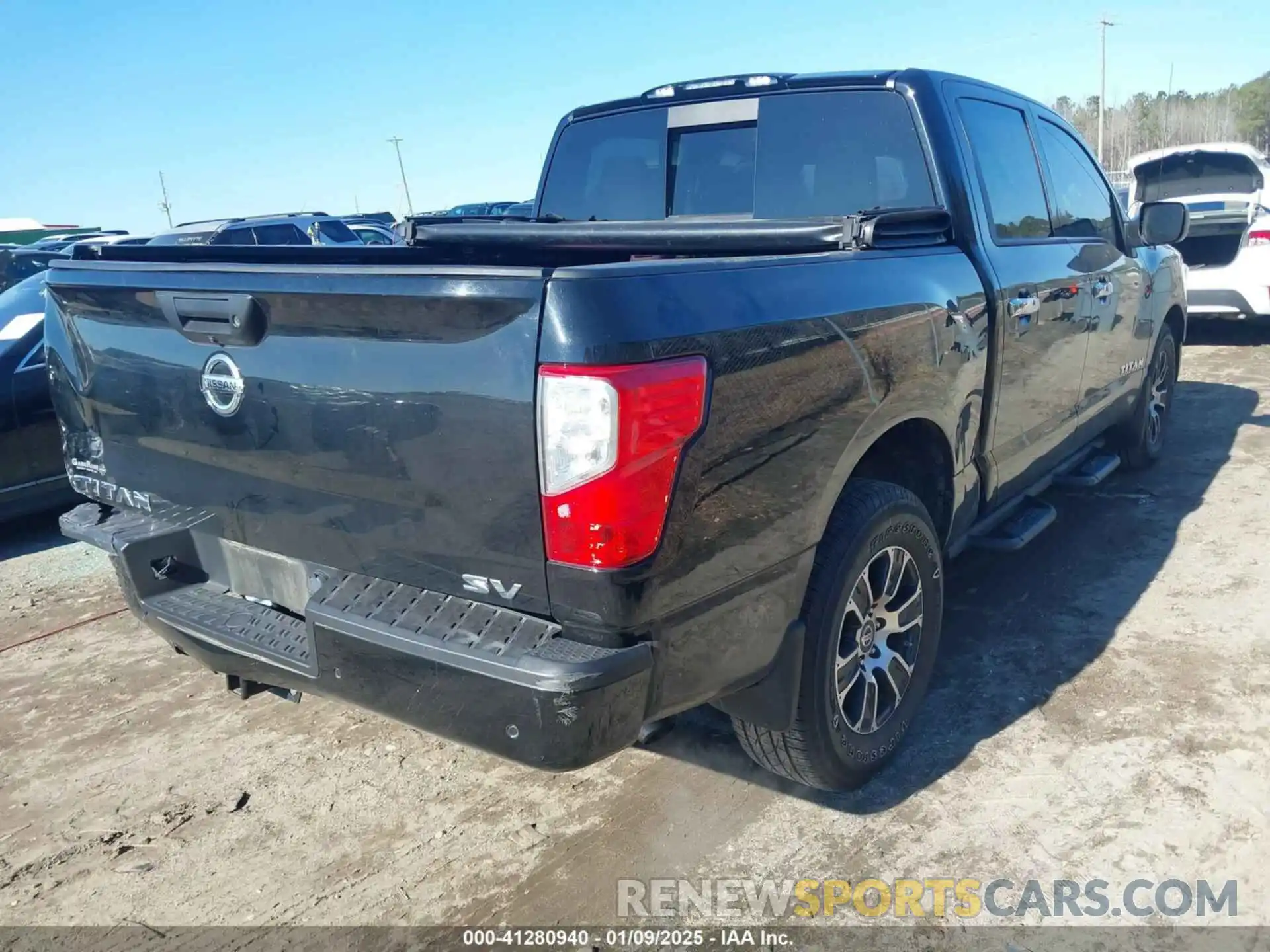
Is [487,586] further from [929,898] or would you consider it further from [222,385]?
[929,898]

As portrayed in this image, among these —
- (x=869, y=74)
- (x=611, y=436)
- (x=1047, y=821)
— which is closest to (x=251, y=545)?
(x=611, y=436)

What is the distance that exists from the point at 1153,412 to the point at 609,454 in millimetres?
4873

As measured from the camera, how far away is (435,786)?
114 inches

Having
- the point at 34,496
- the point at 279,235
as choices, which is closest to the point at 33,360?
the point at 34,496

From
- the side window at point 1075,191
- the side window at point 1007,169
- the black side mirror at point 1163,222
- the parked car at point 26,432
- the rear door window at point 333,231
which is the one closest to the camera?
the side window at point 1007,169

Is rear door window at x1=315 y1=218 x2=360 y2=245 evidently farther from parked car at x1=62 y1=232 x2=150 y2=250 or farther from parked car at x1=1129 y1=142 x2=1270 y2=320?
parked car at x1=1129 y1=142 x2=1270 y2=320

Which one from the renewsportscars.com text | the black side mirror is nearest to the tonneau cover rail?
the renewsportscars.com text

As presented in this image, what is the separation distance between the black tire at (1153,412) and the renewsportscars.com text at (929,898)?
3462 mm

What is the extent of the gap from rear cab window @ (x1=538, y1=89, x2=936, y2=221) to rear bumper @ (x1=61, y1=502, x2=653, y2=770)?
83.5 inches

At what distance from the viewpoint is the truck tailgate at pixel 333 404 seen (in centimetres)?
187

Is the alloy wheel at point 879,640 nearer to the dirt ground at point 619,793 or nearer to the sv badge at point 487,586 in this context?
the dirt ground at point 619,793

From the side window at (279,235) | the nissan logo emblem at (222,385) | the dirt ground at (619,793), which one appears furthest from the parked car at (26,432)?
the side window at (279,235)

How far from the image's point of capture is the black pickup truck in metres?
1.85

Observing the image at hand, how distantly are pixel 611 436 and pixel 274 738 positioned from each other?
81.8 inches
